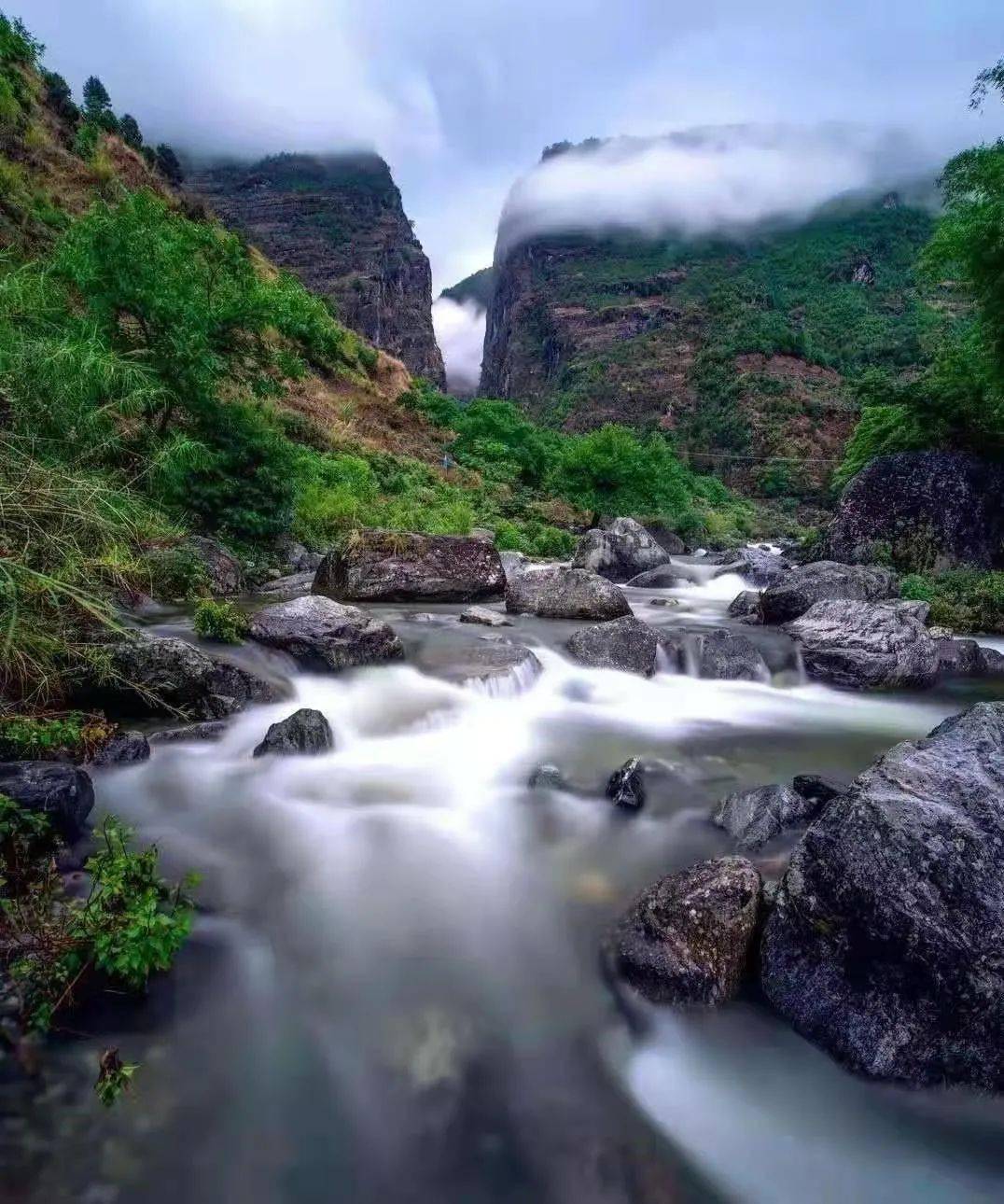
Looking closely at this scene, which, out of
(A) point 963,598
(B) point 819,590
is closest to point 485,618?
(B) point 819,590

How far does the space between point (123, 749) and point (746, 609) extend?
10.2 metres

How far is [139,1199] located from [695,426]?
82963 mm

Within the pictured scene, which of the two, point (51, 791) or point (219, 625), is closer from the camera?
point (51, 791)

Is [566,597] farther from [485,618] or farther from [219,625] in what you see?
[219,625]

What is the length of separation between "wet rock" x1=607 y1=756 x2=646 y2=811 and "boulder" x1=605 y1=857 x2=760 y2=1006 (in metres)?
1.40

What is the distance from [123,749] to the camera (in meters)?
4.90

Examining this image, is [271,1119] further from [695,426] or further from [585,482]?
[695,426]

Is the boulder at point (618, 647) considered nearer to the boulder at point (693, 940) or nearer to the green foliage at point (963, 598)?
the boulder at point (693, 940)

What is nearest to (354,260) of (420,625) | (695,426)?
(695,426)

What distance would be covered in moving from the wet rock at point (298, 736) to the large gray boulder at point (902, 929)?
3.69m

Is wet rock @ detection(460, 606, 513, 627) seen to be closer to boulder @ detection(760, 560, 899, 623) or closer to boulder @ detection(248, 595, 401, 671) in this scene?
boulder @ detection(248, 595, 401, 671)

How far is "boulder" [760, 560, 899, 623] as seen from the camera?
1104 cm

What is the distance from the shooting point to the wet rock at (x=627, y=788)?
4.98 metres

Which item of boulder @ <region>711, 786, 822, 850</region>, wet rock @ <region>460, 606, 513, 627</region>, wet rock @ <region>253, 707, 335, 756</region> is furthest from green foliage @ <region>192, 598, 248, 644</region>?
boulder @ <region>711, 786, 822, 850</region>
